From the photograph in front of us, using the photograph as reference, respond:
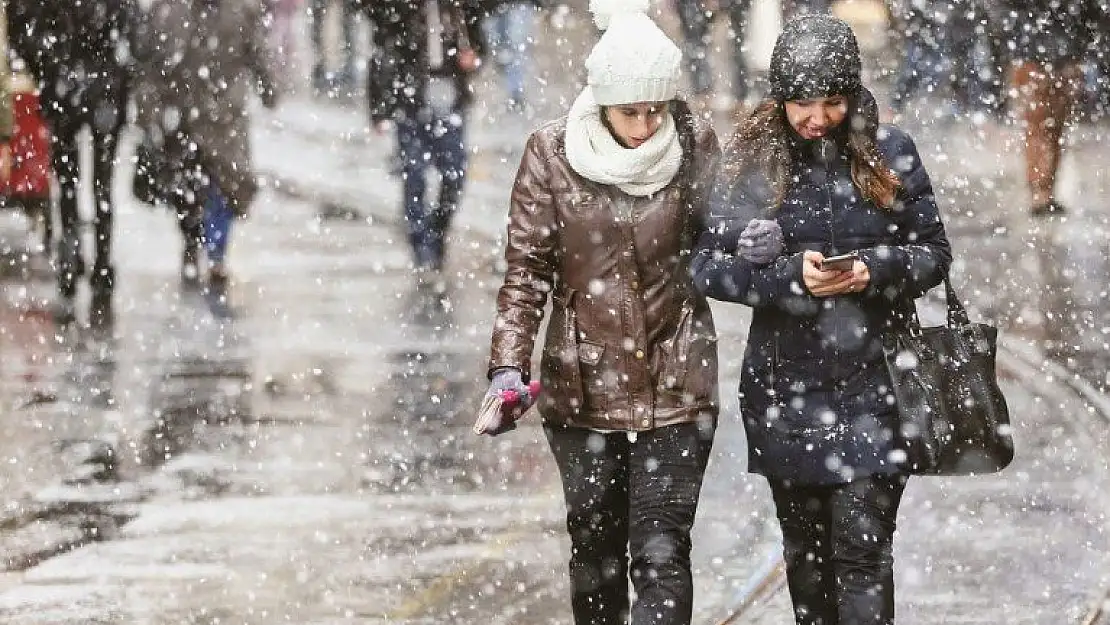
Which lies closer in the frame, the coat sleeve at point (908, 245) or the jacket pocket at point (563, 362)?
the coat sleeve at point (908, 245)

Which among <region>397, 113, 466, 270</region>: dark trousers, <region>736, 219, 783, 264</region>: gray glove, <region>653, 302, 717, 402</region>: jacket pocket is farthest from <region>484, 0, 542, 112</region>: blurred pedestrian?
<region>736, 219, 783, 264</region>: gray glove

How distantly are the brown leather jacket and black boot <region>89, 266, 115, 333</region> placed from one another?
6.68m

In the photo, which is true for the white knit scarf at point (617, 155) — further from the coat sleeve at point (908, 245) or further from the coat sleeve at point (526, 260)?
the coat sleeve at point (908, 245)

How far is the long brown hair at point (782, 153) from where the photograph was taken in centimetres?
509

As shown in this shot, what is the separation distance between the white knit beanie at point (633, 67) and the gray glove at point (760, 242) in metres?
0.41

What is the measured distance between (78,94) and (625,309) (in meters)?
7.29

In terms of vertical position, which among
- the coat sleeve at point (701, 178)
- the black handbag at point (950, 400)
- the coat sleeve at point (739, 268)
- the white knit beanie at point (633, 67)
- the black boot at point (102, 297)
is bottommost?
the black boot at point (102, 297)

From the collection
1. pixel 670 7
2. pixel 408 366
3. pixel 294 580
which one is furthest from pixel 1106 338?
pixel 670 7

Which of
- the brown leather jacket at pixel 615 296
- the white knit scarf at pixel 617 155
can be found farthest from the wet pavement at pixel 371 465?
the white knit scarf at pixel 617 155

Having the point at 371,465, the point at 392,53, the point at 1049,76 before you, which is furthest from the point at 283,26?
the point at 371,465

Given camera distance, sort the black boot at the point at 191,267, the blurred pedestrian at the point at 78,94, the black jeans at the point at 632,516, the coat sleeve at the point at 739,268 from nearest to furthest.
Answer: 1. the coat sleeve at the point at 739,268
2. the black jeans at the point at 632,516
3. the blurred pedestrian at the point at 78,94
4. the black boot at the point at 191,267

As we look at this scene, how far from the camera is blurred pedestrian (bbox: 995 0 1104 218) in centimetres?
1409

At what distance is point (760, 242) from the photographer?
5066 mm

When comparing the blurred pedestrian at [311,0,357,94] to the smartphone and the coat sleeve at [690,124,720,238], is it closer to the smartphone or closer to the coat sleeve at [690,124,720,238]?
the coat sleeve at [690,124,720,238]
